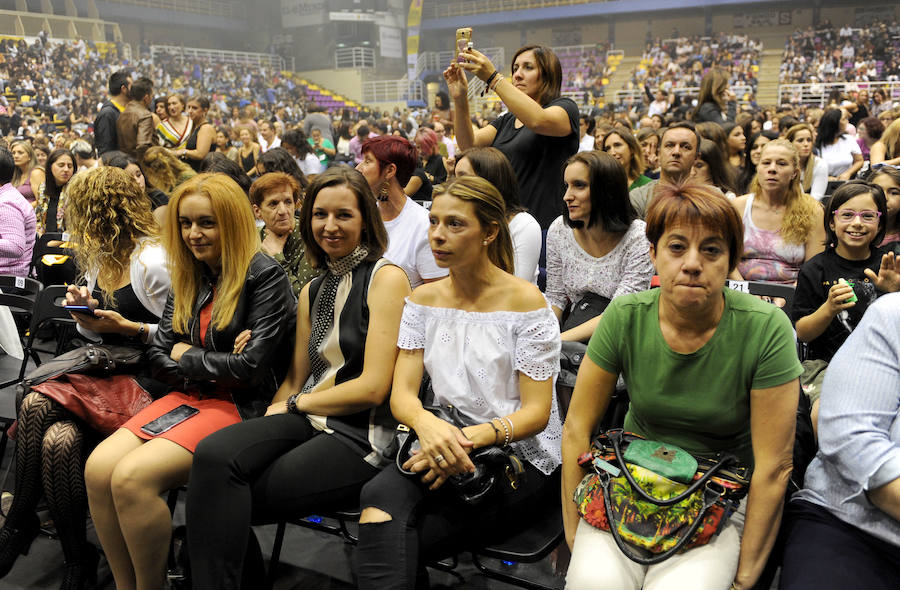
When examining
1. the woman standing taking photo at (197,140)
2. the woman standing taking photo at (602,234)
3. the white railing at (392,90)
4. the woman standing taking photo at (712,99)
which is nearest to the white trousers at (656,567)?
the woman standing taking photo at (602,234)

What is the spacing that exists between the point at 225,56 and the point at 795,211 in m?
28.5

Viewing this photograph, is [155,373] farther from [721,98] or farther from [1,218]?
[721,98]

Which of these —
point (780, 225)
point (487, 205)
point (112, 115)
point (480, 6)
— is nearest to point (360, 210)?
point (487, 205)

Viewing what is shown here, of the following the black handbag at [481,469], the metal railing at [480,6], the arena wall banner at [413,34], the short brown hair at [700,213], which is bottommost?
the black handbag at [481,469]

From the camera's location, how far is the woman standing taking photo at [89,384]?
2439 millimetres

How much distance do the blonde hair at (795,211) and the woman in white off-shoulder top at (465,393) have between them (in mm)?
1671

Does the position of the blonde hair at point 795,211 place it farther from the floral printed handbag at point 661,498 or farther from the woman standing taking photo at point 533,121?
the floral printed handbag at point 661,498

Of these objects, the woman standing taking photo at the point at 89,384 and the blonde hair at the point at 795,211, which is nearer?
the woman standing taking photo at the point at 89,384

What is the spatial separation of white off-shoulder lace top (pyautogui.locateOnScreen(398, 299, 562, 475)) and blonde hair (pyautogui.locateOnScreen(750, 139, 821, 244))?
1722 mm

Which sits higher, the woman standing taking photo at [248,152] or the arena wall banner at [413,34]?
the arena wall banner at [413,34]

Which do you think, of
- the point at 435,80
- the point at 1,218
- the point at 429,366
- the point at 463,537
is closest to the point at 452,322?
the point at 429,366

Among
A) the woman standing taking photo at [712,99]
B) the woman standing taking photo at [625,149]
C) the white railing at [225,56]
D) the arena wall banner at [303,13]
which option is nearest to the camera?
the woman standing taking photo at [625,149]

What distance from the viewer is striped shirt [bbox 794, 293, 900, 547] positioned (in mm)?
1564

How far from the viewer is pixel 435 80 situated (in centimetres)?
2506
